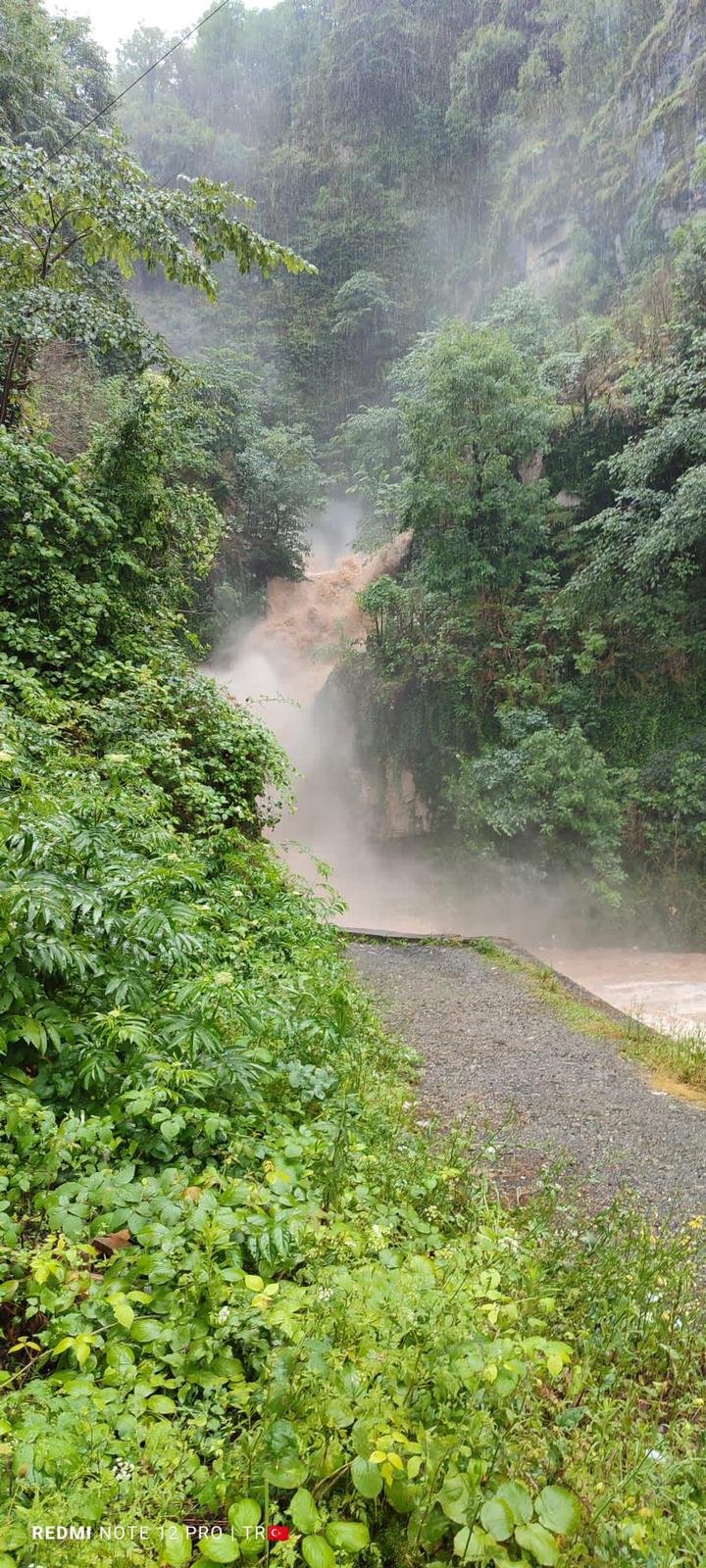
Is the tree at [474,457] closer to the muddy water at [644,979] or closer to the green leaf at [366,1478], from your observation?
the muddy water at [644,979]

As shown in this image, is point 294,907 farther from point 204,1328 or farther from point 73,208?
point 73,208

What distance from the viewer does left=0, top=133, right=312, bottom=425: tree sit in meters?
6.01

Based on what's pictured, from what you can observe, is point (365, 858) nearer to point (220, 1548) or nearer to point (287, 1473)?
point (287, 1473)

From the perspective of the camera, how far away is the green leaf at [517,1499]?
4.60 ft

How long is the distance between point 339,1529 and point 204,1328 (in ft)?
Result: 1.59

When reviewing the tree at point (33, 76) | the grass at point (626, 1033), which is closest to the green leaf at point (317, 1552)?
the grass at point (626, 1033)

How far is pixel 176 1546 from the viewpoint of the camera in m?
1.27

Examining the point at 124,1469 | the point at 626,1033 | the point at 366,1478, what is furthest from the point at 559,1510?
the point at 626,1033

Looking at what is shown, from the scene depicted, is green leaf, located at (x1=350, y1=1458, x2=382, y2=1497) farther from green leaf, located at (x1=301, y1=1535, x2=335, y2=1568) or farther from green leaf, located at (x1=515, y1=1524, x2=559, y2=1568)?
green leaf, located at (x1=515, y1=1524, x2=559, y2=1568)

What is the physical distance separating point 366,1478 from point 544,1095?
3430mm

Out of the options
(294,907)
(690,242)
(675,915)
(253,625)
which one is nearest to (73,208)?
(294,907)

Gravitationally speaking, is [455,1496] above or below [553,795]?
below

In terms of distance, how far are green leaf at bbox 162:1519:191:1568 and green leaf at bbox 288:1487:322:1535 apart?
0.19m

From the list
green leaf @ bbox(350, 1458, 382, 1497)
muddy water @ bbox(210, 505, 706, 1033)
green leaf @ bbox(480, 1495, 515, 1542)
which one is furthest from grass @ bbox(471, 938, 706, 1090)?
green leaf @ bbox(350, 1458, 382, 1497)
